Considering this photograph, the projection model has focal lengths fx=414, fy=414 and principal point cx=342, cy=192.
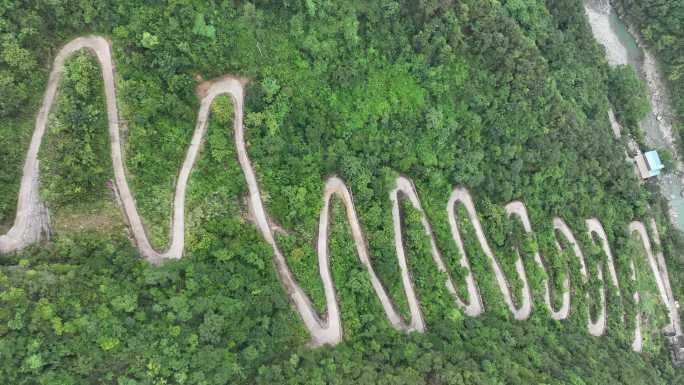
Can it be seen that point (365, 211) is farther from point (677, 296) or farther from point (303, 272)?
point (677, 296)

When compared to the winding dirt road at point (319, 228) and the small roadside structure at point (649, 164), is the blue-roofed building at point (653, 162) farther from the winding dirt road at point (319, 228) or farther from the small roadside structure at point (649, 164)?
the winding dirt road at point (319, 228)

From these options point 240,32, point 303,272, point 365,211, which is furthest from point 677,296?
point 240,32

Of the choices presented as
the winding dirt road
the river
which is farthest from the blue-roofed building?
the winding dirt road

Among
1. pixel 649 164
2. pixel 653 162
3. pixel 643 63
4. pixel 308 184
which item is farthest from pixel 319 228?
pixel 643 63

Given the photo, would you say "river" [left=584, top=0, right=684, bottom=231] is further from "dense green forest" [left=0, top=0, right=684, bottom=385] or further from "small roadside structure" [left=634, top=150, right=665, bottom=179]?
"dense green forest" [left=0, top=0, right=684, bottom=385]

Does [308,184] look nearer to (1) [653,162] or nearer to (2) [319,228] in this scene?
(2) [319,228]

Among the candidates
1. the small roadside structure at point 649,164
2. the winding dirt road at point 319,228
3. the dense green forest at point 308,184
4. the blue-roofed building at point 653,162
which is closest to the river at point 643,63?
the blue-roofed building at point 653,162
